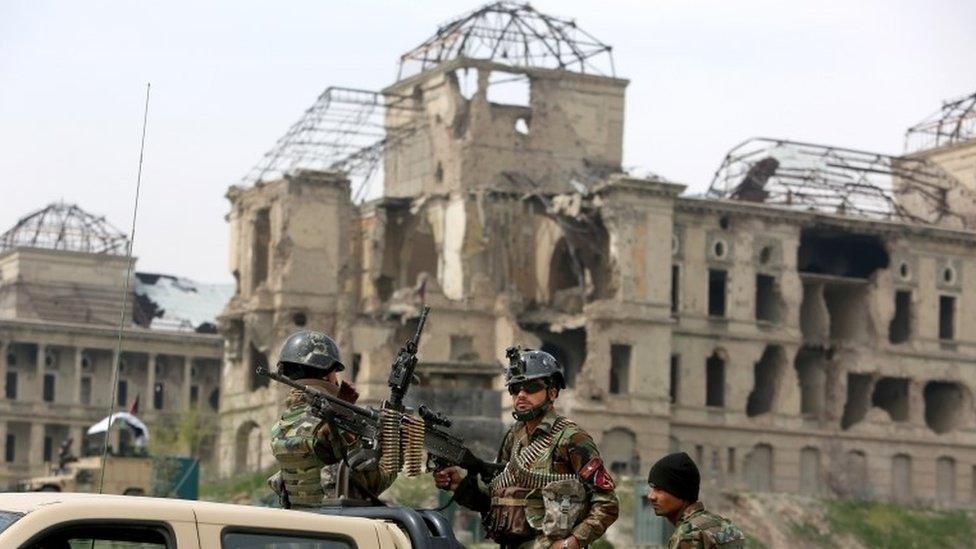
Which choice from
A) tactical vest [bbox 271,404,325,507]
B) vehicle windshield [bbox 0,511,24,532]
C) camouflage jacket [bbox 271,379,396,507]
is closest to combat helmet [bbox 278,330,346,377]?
camouflage jacket [bbox 271,379,396,507]

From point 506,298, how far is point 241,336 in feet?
31.6

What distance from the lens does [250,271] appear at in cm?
7319

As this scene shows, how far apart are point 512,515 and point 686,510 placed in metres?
1.09

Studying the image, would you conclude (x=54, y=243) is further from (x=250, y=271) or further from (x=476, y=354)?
(x=476, y=354)

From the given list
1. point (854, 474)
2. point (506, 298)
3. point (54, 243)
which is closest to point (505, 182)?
point (506, 298)

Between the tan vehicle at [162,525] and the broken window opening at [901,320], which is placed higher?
the broken window opening at [901,320]

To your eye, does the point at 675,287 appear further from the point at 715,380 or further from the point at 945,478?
the point at 945,478

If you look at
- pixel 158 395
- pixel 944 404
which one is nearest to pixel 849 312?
pixel 944 404

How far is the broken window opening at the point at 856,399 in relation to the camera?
239 ft

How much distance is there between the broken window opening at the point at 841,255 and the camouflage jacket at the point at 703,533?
64.0m

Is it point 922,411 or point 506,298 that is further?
point 922,411

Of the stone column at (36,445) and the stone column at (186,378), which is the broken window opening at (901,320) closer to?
the stone column at (186,378)

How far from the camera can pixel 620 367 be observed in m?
68.2

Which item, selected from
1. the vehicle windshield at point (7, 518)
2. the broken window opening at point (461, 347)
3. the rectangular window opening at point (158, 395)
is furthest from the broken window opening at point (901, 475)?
the vehicle windshield at point (7, 518)
